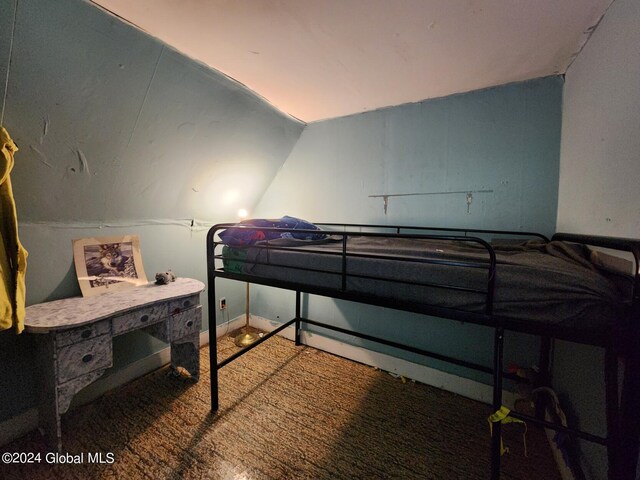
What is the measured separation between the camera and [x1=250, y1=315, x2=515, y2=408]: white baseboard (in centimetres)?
184

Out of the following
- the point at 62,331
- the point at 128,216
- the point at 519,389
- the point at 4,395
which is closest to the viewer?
the point at 62,331

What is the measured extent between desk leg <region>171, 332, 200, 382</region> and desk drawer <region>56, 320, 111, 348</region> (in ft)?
1.78

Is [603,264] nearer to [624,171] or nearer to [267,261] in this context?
[624,171]

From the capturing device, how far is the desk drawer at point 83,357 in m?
1.32

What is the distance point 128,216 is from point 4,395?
1.23m

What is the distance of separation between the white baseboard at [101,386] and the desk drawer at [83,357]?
0.51m

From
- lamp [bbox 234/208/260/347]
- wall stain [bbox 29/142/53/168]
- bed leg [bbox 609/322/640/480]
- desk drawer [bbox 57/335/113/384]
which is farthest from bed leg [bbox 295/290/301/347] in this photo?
bed leg [bbox 609/322/640/480]

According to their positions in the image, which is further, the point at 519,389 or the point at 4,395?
the point at 519,389

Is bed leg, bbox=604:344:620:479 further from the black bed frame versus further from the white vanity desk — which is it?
the white vanity desk

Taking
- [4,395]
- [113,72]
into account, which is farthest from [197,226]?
[4,395]

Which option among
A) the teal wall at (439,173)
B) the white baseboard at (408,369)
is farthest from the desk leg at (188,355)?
the teal wall at (439,173)

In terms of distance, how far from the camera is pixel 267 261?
153 centimetres

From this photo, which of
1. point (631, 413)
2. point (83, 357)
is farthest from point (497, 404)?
point (83, 357)

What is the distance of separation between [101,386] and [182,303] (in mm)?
784
